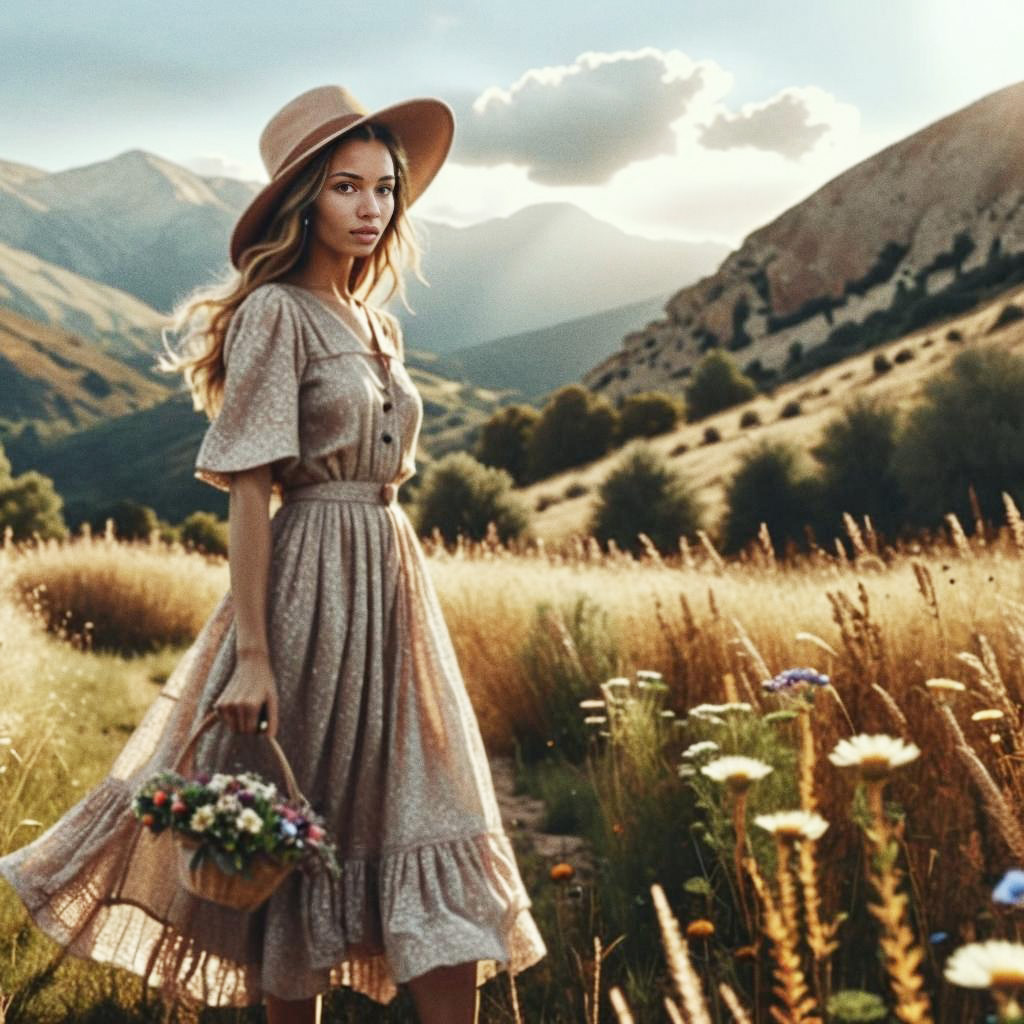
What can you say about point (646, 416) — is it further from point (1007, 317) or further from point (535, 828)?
point (535, 828)

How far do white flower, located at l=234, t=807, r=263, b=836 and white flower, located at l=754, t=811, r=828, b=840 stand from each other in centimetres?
91

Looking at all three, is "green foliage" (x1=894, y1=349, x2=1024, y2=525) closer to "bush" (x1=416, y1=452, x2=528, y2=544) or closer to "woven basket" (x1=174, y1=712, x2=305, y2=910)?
"bush" (x1=416, y1=452, x2=528, y2=544)

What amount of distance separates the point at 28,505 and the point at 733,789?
46.4 meters

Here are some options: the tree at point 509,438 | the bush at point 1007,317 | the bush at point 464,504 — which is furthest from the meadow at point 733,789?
the tree at point 509,438

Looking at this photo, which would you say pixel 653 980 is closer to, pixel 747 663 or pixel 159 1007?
pixel 159 1007

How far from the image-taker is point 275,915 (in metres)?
2.24

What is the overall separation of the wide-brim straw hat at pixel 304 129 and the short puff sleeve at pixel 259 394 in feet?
0.82

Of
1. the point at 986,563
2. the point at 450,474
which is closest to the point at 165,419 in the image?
the point at 450,474

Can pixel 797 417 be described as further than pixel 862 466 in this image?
Yes

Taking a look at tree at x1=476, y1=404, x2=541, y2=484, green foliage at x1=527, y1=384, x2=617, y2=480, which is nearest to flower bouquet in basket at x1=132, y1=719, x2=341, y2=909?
green foliage at x1=527, y1=384, x2=617, y2=480

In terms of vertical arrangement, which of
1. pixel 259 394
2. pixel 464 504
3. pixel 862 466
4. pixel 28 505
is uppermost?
pixel 28 505

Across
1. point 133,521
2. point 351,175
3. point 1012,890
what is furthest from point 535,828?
point 133,521

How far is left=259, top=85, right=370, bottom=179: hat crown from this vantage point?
2564 millimetres

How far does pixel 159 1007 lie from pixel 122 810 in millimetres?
877
